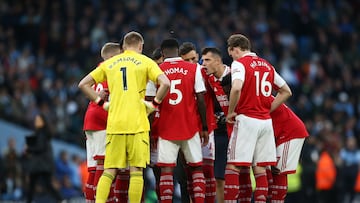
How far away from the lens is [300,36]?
35.8 meters

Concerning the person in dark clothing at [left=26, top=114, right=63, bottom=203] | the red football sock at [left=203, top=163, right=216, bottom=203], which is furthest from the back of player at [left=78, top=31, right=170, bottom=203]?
the person in dark clothing at [left=26, top=114, right=63, bottom=203]

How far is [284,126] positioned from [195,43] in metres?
16.0

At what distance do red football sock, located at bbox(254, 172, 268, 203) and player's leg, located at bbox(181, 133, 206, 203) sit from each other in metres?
0.81

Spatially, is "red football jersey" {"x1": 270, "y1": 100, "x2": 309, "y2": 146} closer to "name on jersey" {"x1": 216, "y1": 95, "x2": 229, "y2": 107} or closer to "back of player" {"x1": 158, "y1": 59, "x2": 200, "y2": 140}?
"name on jersey" {"x1": 216, "y1": 95, "x2": 229, "y2": 107}

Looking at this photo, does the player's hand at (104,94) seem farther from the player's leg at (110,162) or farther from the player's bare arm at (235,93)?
the player's bare arm at (235,93)

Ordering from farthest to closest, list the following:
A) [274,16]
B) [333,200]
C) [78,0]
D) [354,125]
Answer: [274,16] → [78,0] → [354,125] → [333,200]

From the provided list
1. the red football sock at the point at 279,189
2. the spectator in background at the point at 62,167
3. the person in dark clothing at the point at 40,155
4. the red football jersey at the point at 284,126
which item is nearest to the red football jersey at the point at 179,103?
the red football jersey at the point at 284,126

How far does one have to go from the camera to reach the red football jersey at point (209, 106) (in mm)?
16297

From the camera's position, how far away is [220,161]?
17.0m

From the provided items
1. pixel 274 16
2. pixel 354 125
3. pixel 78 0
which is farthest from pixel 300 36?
pixel 78 0

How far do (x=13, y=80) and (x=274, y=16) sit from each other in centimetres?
1110

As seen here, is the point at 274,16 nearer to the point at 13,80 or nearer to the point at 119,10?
the point at 119,10

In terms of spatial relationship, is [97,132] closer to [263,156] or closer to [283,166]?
[263,156]

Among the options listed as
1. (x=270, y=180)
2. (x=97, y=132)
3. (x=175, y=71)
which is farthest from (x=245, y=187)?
(x=97, y=132)
